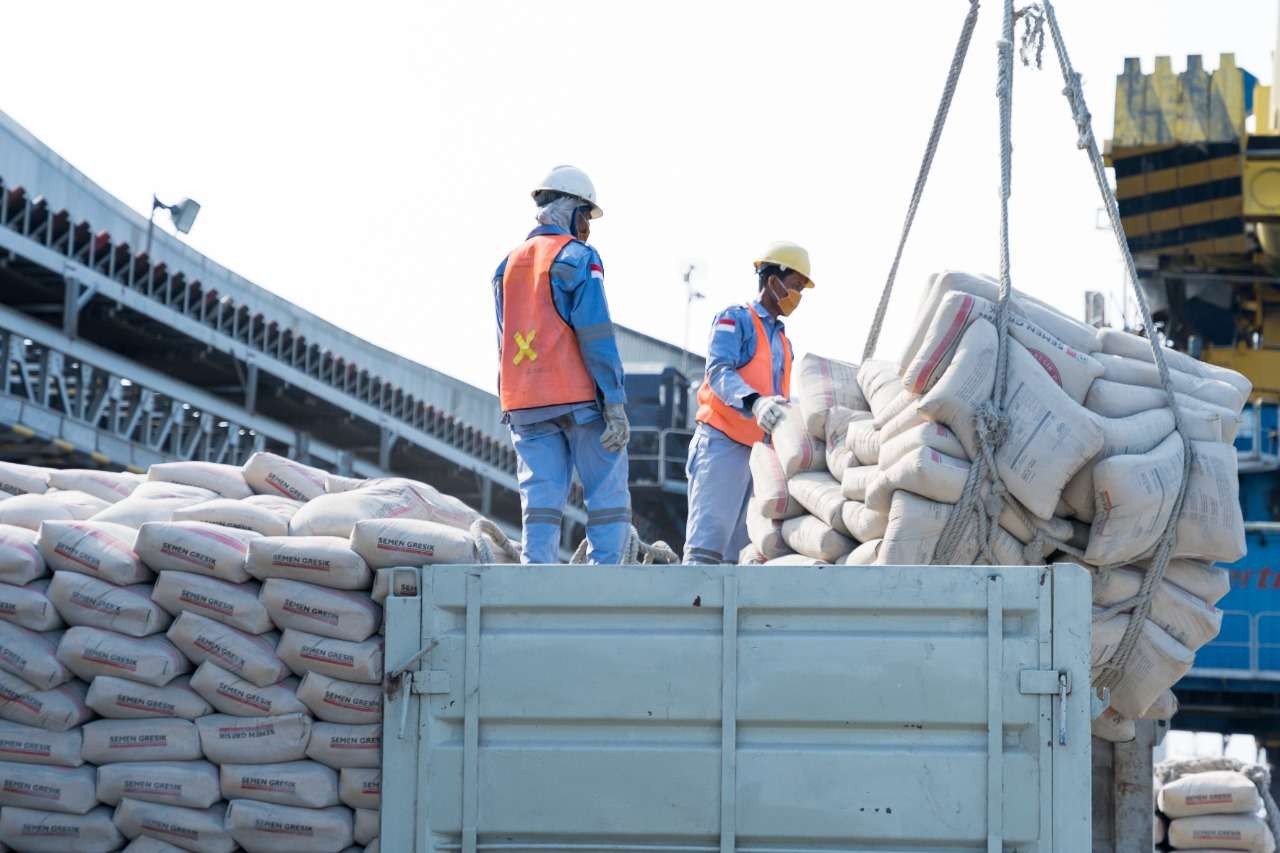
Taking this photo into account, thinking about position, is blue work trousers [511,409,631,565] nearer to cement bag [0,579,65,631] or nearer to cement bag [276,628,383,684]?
cement bag [276,628,383,684]

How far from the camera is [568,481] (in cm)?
626

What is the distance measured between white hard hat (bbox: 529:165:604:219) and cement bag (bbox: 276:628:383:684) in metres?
2.29

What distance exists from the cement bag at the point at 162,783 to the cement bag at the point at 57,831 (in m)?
0.08

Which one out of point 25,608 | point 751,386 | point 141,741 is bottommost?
point 141,741

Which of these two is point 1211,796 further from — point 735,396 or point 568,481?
point 568,481

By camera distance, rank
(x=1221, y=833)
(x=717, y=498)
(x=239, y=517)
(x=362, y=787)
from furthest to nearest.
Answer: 1. (x=1221, y=833)
2. (x=717, y=498)
3. (x=239, y=517)
4. (x=362, y=787)

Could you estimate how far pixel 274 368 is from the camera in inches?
944

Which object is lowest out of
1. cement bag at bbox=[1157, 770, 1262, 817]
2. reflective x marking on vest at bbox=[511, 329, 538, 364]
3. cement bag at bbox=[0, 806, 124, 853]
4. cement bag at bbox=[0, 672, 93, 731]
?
cement bag at bbox=[1157, 770, 1262, 817]

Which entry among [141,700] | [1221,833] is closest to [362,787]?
[141,700]

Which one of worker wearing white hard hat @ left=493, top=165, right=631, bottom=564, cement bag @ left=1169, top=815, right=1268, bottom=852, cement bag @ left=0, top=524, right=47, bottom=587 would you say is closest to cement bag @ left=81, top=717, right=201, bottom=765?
cement bag @ left=0, top=524, right=47, bottom=587

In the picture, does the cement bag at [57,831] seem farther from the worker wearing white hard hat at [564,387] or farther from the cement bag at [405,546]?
the worker wearing white hard hat at [564,387]

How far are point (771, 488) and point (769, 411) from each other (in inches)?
14.1

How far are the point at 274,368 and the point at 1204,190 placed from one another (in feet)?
40.9

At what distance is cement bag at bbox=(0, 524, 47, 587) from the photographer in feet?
16.2
